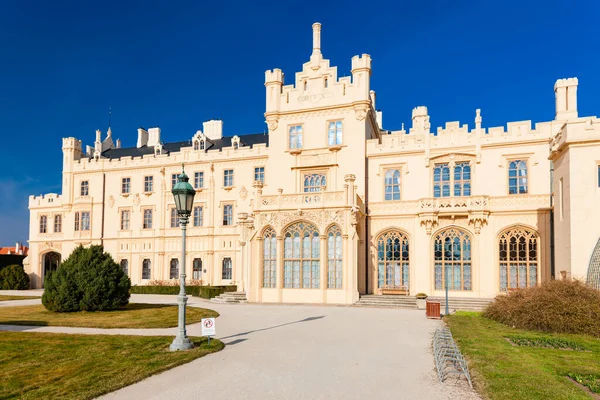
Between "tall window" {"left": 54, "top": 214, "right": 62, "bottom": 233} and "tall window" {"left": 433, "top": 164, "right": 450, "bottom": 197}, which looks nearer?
"tall window" {"left": 433, "top": 164, "right": 450, "bottom": 197}

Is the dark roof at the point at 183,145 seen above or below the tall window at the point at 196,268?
above

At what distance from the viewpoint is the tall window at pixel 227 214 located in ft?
113

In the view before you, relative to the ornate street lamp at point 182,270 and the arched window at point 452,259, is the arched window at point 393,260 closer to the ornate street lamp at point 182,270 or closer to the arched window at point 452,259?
the arched window at point 452,259

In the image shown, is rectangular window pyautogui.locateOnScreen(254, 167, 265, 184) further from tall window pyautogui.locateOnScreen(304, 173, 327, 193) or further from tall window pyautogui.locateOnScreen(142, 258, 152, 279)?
tall window pyautogui.locateOnScreen(142, 258, 152, 279)

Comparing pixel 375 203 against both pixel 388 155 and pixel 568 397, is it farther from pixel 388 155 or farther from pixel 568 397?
pixel 568 397

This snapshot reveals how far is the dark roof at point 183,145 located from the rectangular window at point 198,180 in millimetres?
2711

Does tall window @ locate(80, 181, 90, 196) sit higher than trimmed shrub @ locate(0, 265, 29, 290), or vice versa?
tall window @ locate(80, 181, 90, 196)

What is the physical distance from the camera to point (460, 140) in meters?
26.3

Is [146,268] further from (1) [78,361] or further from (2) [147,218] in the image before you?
(1) [78,361]

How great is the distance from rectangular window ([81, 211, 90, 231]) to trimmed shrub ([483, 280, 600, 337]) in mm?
33687

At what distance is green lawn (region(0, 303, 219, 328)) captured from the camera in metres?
15.4

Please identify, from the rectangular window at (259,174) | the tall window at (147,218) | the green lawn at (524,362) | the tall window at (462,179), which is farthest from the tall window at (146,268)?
the green lawn at (524,362)

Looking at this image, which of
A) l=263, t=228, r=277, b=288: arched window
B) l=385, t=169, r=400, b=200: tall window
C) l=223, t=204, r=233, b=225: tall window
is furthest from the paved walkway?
l=223, t=204, r=233, b=225: tall window

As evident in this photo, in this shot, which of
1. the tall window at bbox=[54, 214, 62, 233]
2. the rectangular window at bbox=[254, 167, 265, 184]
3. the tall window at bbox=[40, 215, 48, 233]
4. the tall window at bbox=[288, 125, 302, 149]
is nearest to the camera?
the tall window at bbox=[288, 125, 302, 149]
